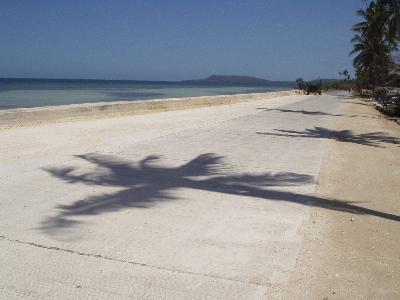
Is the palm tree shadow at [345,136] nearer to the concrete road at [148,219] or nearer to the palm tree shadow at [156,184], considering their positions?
the concrete road at [148,219]

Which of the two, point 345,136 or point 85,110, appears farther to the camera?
point 85,110

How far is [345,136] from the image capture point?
14.2m

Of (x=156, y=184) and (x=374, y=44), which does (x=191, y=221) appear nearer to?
(x=156, y=184)

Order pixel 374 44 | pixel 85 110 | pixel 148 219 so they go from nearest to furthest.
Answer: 1. pixel 148 219
2. pixel 85 110
3. pixel 374 44

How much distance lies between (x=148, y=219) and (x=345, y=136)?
10623 millimetres

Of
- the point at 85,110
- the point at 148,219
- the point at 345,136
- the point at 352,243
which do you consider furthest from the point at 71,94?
the point at 352,243

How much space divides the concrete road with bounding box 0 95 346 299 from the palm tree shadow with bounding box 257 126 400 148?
3.66m

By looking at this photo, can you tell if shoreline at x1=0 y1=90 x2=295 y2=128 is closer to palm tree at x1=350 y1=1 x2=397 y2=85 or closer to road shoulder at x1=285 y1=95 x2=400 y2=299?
road shoulder at x1=285 y1=95 x2=400 y2=299

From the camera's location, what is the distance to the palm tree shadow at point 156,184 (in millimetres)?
5262

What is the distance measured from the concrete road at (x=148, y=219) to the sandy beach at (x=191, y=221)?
0.02 metres

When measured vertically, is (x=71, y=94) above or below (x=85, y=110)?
below

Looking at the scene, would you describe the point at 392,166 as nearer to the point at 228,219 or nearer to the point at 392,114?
the point at 228,219

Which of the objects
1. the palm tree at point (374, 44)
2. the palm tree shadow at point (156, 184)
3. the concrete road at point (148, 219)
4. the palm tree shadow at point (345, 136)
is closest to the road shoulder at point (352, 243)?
the concrete road at point (148, 219)

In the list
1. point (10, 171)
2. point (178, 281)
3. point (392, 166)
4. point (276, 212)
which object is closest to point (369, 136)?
point (392, 166)
